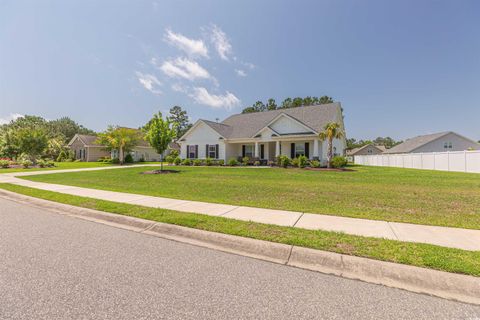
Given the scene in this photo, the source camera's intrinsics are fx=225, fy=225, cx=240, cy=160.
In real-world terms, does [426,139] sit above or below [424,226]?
above

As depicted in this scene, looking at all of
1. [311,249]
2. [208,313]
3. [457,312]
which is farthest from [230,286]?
[457,312]

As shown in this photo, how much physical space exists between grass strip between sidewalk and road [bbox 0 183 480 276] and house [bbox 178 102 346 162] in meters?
17.8

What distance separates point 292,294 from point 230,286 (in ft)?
2.46

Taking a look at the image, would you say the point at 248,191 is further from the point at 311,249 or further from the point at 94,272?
the point at 94,272

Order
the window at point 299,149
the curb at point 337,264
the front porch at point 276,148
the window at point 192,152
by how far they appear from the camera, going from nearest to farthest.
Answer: the curb at point 337,264 → the front porch at point 276,148 → the window at point 299,149 → the window at point 192,152

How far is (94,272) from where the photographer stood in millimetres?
3133

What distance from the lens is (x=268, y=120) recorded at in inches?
1081

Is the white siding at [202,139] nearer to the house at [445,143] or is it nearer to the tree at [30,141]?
the tree at [30,141]

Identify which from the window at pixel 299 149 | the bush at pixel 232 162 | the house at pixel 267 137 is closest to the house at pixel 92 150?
the house at pixel 267 137

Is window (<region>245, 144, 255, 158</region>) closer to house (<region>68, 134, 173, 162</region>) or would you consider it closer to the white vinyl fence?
the white vinyl fence

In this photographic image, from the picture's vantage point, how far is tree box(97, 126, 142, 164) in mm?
32906

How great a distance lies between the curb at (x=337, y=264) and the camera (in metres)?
2.72

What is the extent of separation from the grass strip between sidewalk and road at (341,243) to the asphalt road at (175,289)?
2.05 ft

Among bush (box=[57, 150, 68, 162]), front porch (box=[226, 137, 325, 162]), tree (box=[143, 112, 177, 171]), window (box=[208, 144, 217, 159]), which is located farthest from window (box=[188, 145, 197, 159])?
bush (box=[57, 150, 68, 162])
